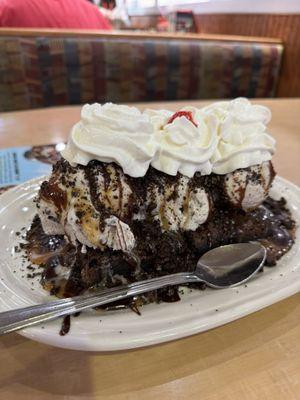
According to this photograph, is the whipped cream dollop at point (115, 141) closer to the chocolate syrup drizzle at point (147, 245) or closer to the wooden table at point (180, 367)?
the chocolate syrup drizzle at point (147, 245)

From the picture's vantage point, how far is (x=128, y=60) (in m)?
2.57

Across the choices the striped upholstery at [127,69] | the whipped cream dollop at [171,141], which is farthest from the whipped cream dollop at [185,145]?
the striped upholstery at [127,69]

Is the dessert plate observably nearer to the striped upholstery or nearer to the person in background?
the striped upholstery

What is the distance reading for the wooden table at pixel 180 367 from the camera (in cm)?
63

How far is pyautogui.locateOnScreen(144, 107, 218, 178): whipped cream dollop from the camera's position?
2.94 feet

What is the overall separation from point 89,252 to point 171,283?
0.21m

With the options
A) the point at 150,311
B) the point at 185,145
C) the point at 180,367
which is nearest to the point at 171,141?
the point at 185,145

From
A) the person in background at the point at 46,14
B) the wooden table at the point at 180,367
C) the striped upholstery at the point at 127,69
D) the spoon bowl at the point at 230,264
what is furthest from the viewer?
the person in background at the point at 46,14

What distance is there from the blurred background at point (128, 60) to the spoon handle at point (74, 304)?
80.8 inches

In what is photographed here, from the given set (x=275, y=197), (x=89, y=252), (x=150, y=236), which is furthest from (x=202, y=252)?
(x=275, y=197)

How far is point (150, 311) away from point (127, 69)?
2227 millimetres

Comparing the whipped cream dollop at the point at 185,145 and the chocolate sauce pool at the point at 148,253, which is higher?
the whipped cream dollop at the point at 185,145

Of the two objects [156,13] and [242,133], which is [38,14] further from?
[156,13]

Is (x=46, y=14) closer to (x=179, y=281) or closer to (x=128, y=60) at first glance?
(x=128, y=60)
